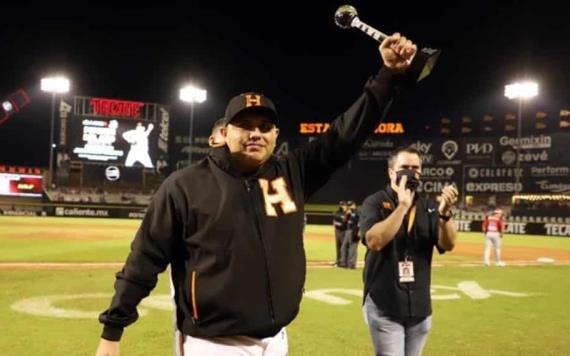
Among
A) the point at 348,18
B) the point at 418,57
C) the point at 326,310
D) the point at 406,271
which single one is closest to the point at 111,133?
the point at 326,310

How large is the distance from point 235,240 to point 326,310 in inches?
287

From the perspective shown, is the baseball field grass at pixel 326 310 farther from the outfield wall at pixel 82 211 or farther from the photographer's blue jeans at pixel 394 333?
the outfield wall at pixel 82 211

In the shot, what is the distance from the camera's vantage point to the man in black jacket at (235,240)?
8.36 feet

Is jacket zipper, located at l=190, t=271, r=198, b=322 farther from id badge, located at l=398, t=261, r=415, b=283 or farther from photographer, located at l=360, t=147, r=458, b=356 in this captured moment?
id badge, located at l=398, t=261, r=415, b=283

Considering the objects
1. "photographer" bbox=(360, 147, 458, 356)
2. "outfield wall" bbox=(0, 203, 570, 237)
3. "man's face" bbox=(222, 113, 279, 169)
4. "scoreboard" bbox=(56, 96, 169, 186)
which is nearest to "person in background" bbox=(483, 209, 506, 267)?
"photographer" bbox=(360, 147, 458, 356)

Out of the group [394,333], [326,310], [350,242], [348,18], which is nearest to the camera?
[348,18]

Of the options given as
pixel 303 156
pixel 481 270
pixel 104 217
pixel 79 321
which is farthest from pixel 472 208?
pixel 303 156

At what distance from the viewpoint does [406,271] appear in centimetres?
414

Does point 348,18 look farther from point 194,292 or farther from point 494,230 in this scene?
point 494,230

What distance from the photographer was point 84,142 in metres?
44.3

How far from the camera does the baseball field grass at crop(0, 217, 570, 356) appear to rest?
717 cm

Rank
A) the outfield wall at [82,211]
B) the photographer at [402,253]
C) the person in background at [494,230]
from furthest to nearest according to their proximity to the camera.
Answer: the outfield wall at [82,211] < the person in background at [494,230] < the photographer at [402,253]

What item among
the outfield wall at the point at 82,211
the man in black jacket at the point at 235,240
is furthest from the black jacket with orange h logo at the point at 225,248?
the outfield wall at the point at 82,211

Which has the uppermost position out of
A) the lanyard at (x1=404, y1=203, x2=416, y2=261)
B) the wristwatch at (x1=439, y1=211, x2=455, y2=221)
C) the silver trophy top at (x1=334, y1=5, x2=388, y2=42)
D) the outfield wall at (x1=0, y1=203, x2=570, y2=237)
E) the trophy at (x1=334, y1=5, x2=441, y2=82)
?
the silver trophy top at (x1=334, y1=5, x2=388, y2=42)
